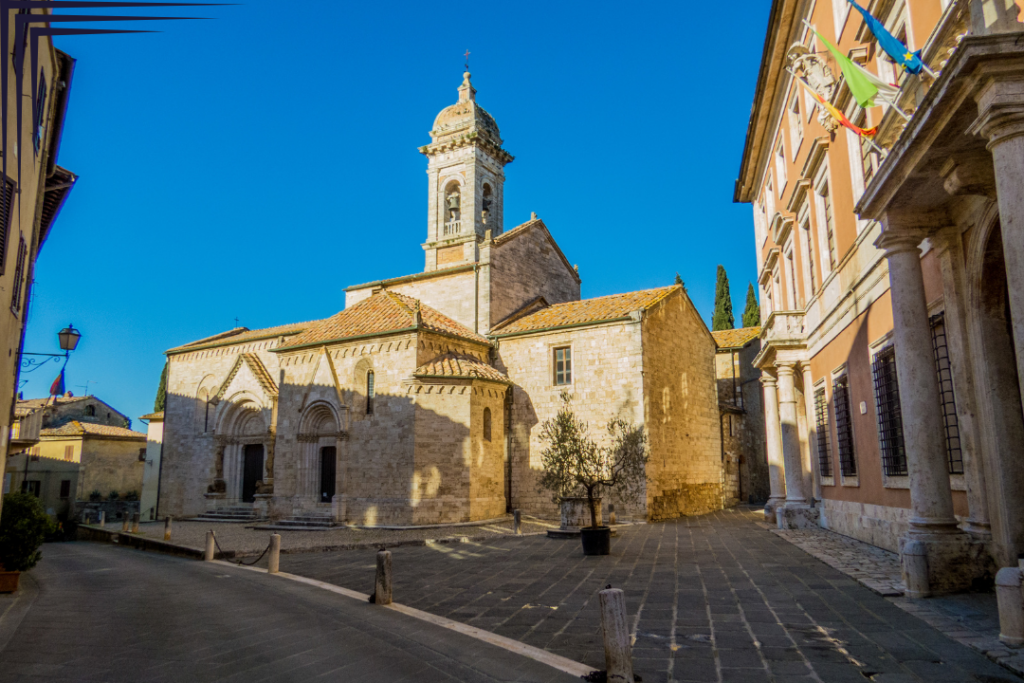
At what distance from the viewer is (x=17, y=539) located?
1005cm

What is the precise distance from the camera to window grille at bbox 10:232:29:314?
9414 millimetres

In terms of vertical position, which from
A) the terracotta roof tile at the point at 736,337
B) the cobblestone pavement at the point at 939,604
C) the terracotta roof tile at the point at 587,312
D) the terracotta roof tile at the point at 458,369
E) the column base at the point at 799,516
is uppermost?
the terracotta roof tile at the point at 736,337

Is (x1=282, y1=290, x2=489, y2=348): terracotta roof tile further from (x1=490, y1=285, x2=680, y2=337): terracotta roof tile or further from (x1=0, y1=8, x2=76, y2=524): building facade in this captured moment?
(x1=0, y1=8, x2=76, y2=524): building facade

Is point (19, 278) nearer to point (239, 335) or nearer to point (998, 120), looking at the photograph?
point (998, 120)

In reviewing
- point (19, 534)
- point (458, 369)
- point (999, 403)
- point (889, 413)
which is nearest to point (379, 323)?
point (458, 369)

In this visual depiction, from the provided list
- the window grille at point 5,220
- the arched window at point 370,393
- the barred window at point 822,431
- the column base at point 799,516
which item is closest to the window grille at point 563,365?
the arched window at point 370,393

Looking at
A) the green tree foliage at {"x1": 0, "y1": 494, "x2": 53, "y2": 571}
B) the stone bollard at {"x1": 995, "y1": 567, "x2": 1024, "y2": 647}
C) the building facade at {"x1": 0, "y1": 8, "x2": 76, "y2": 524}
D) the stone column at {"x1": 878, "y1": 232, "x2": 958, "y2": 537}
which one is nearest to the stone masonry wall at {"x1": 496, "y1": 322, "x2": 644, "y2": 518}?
the stone column at {"x1": 878, "y1": 232, "x2": 958, "y2": 537}

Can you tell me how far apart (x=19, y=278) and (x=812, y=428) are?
53.8ft

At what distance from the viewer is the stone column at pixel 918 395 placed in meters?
7.26

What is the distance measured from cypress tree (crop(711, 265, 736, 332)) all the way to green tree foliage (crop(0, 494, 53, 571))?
45.2 metres

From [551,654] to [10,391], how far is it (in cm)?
990

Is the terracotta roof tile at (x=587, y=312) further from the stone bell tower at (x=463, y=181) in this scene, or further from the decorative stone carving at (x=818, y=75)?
the decorative stone carving at (x=818, y=75)

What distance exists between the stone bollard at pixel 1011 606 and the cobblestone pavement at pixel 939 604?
3.7 inches

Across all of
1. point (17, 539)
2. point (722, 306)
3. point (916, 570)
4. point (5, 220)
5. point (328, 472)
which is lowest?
point (916, 570)
